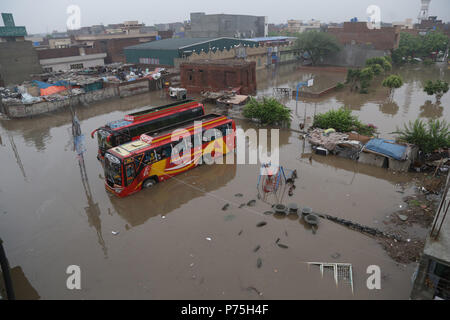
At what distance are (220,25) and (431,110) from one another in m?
66.4

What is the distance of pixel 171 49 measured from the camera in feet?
152

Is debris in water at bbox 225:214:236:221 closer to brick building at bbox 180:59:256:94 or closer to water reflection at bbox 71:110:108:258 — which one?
water reflection at bbox 71:110:108:258

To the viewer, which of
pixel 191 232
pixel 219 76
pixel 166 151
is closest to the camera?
pixel 191 232

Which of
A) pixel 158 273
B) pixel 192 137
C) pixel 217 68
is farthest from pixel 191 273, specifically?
pixel 217 68

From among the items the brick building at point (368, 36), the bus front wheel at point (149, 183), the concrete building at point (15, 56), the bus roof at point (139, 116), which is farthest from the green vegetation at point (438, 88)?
the concrete building at point (15, 56)

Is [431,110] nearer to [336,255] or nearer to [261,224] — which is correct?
[336,255]

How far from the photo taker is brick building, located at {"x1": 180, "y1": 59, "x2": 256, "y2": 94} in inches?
1310

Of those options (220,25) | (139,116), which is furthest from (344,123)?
(220,25)

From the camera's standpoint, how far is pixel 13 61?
137 ft

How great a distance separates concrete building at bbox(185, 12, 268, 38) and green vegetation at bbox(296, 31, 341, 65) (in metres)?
32.3

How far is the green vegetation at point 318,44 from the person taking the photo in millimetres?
54125

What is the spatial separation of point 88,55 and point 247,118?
147 ft

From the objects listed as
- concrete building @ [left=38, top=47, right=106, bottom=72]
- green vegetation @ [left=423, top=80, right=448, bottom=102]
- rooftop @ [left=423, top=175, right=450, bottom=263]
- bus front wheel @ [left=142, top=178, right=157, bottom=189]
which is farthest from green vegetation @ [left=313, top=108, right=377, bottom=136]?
concrete building @ [left=38, top=47, right=106, bottom=72]

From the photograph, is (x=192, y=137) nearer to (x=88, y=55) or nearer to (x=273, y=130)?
(x=273, y=130)
